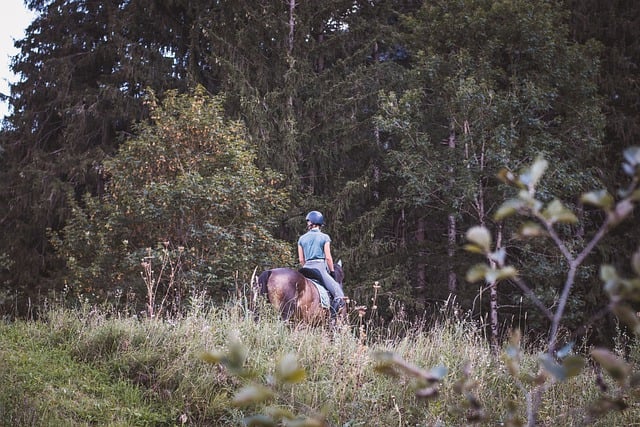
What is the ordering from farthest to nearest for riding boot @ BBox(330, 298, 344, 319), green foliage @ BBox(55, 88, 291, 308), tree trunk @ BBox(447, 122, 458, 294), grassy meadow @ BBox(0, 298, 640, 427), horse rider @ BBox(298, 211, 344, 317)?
tree trunk @ BBox(447, 122, 458, 294) → green foliage @ BBox(55, 88, 291, 308) → horse rider @ BBox(298, 211, 344, 317) → riding boot @ BBox(330, 298, 344, 319) → grassy meadow @ BBox(0, 298, 640, 427)

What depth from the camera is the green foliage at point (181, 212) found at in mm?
12617

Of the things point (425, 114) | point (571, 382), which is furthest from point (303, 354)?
point (425, 114)

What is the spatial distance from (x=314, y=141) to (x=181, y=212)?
7.52m

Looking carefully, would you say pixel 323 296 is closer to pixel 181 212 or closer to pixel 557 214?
pixel 181 212

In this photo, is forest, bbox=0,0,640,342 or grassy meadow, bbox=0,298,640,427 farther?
forest, bbox=0,0,640,342

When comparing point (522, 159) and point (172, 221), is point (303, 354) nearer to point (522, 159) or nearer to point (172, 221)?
point (172, 221)

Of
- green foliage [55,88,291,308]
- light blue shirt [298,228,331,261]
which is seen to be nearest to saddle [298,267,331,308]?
light blue shirt [298,228,331,261]

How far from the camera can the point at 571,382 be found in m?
6.04

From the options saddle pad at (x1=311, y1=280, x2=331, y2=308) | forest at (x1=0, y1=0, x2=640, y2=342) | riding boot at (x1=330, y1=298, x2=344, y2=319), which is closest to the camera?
riding boot at (x1=330, y1=298, x2=344, y2=319)

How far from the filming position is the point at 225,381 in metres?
5.46

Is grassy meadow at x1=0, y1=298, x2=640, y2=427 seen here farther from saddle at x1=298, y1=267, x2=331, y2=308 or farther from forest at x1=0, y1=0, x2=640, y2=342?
forest at x1=0, y1=0, x2=640, y2=342

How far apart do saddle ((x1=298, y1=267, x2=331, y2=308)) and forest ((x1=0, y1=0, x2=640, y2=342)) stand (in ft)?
11.0

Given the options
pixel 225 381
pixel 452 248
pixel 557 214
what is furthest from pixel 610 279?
pixel 452 248

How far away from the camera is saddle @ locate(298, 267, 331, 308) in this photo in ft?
28.3
